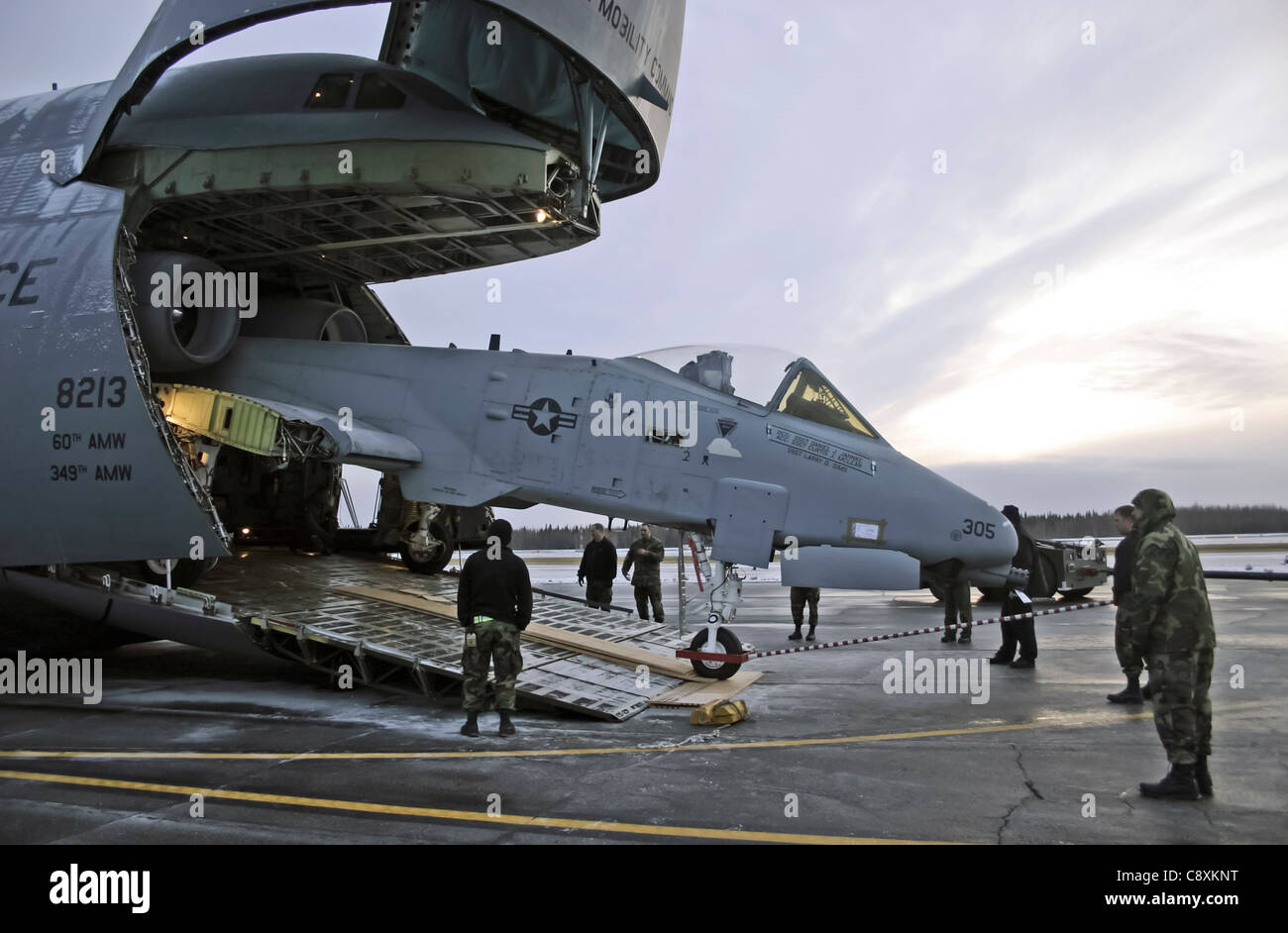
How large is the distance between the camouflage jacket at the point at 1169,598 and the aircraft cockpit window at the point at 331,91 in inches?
353

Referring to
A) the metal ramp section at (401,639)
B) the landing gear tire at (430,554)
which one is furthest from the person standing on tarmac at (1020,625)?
the landing gear tire at (430,554)

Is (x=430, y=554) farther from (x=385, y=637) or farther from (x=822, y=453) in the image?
(x=822, y=453)

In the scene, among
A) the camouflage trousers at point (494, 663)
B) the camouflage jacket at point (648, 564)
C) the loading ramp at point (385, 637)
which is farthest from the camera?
the camouflage jacket at point (648, 564)

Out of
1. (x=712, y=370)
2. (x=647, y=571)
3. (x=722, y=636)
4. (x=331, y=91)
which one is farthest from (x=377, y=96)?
(x=647, y=571)

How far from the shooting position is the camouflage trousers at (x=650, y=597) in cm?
1505

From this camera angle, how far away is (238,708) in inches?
324

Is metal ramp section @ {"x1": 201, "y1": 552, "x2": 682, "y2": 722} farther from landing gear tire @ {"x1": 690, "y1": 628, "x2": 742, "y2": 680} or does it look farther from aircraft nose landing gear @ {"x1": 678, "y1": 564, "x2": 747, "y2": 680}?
aircraft nose landing gear @ {"x1": 678, "y1": 564, "x2": 747, "y2": 680}

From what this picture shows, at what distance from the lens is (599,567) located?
14523 mm

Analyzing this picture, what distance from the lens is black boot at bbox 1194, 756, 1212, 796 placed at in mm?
4949

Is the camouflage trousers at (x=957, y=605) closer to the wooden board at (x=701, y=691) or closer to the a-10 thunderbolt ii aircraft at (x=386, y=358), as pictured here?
the a-10 thunderbolt ii aircraft at (x=386, y=358)

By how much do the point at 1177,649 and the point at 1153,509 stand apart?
2.83 ft
